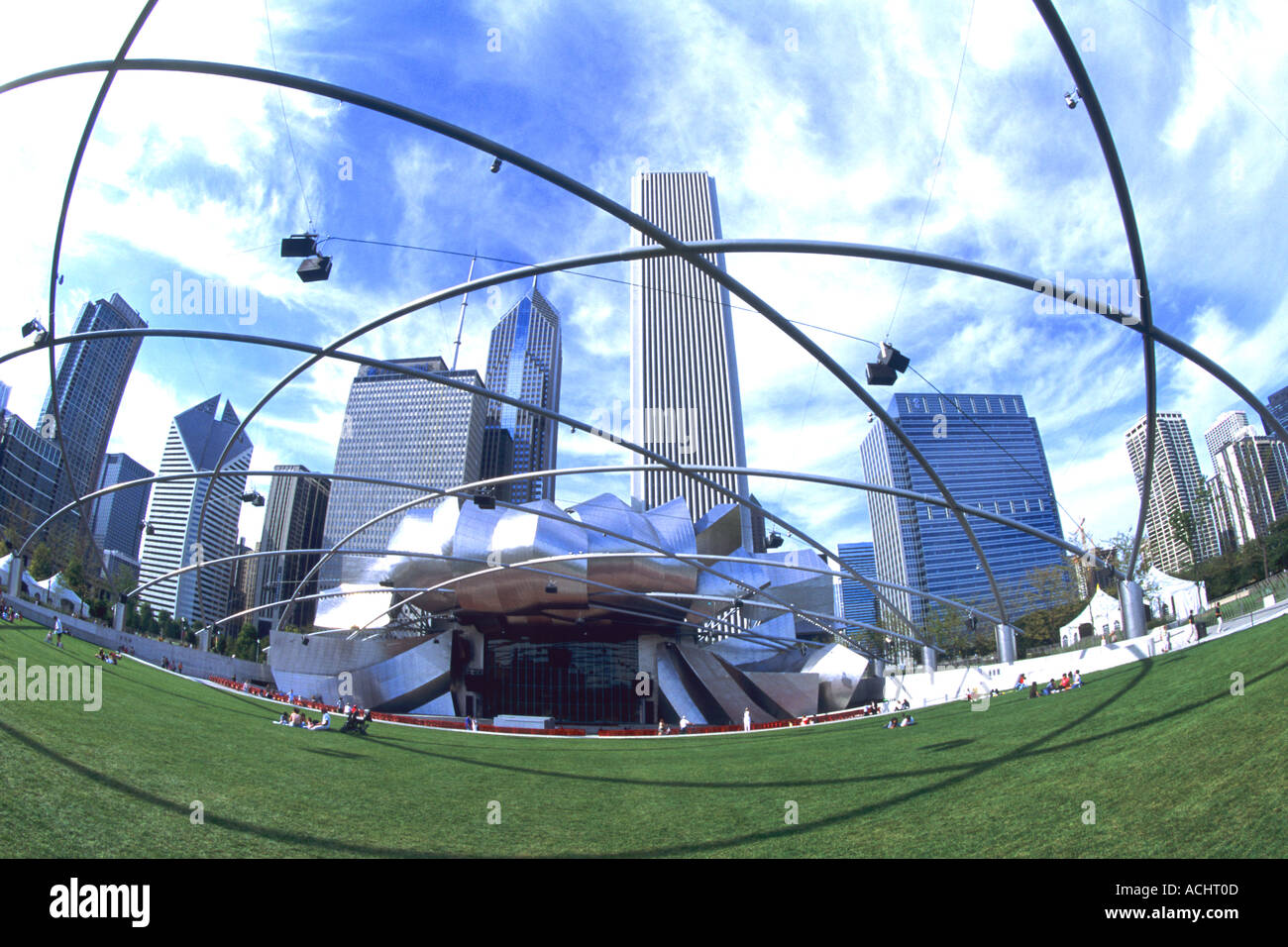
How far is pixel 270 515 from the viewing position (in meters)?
169

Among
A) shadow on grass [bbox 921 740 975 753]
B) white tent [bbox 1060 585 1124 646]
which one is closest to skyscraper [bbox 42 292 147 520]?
shadow on grass [bbox 921 740 975 753]

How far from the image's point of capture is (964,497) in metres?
160

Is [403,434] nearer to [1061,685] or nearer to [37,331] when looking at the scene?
[37,331]

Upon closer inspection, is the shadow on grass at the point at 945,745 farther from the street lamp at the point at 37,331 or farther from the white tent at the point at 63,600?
the white tent at the point at 63,600

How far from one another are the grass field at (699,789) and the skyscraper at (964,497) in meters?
151

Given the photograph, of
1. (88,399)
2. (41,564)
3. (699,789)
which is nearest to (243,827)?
(699,789)

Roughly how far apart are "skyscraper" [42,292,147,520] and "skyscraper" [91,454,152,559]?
17.6 meters

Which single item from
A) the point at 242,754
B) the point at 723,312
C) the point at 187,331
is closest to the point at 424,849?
the point at 242,754

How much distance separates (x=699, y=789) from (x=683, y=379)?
142 metres

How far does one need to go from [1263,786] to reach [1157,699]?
331 inches

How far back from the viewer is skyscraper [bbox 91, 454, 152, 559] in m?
158
